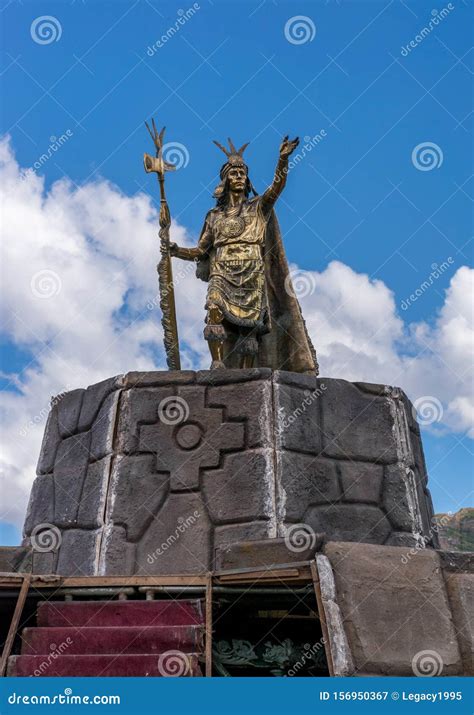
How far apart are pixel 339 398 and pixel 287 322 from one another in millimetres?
1468

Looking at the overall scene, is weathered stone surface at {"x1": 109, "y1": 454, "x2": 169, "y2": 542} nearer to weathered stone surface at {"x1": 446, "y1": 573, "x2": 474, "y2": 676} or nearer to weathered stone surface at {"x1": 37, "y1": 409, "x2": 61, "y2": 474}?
weathered stone surface at {"x1": 37, "y1": 409, "x2": 61, "y2": 474}

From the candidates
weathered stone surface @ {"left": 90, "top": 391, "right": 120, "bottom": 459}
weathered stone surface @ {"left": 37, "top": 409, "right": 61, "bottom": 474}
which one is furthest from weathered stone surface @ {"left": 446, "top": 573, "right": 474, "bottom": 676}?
weathered stone surface @ {"left": 37, "top": 409, "right": 61, "bottom": 474}

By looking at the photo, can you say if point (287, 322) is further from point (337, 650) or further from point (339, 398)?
point (337, 650)

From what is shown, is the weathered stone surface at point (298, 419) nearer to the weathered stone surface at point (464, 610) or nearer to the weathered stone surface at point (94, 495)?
the weathered stone surface at point (94, 495)

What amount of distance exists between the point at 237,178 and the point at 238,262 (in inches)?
37.5

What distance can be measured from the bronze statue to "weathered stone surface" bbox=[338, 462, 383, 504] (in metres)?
1.45

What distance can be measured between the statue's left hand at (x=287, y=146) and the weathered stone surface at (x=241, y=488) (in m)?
2.89

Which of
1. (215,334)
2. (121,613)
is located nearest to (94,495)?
(121,613)

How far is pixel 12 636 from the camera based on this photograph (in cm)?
380

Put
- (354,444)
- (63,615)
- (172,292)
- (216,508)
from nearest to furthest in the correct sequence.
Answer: (63,615) < (216,508) < (354,444) < (172,292)

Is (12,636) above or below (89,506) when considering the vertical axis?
below

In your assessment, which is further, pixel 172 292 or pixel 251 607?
pixel 172 292

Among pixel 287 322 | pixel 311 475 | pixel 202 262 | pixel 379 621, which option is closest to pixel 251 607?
pixel 379 621

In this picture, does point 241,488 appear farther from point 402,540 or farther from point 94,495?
point 402,540
